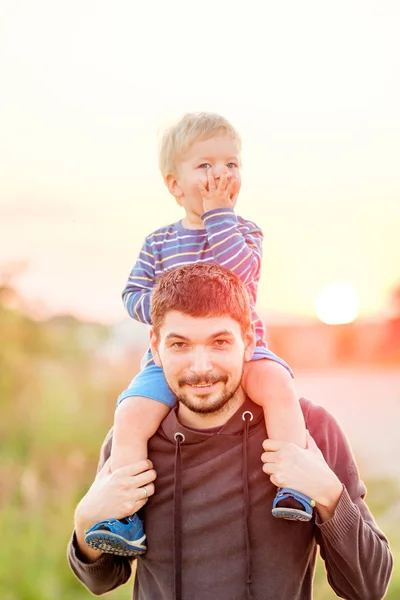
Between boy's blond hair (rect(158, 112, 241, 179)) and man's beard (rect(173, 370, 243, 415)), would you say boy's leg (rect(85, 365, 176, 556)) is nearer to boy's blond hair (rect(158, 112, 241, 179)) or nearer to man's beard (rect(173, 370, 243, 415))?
man's beard (rect(173, 370, 243, 415))

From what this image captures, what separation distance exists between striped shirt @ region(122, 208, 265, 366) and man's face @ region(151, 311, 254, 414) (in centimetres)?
21

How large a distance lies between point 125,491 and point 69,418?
16.9ft

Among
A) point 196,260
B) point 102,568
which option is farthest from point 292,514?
point 196,260

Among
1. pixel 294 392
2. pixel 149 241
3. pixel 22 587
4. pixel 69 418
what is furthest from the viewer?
pixel 69 418

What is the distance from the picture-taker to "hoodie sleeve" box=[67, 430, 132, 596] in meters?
2.37

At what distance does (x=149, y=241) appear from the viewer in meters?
2.52

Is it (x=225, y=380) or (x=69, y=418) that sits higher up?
(x=69, y=418)

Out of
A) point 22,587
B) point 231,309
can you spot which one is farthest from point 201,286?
point 22,587

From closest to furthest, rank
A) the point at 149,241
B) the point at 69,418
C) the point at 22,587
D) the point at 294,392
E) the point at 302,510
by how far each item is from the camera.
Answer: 1. the point at 302,510
2. the point at 294,392
3. the point at 149,241
4. the point at 22,587
5. the point at 69,418

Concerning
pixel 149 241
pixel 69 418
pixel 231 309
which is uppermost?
pixel 69 418

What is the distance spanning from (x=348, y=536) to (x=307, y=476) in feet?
0.63

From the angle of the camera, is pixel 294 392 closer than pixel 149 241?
Yes

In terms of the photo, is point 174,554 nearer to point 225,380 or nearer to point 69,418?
point 225,380

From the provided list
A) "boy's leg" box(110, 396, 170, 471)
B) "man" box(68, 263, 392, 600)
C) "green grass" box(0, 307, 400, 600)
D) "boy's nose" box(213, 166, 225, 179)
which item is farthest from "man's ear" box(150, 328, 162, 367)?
"green grass" box(0, 307, 400, 600)
